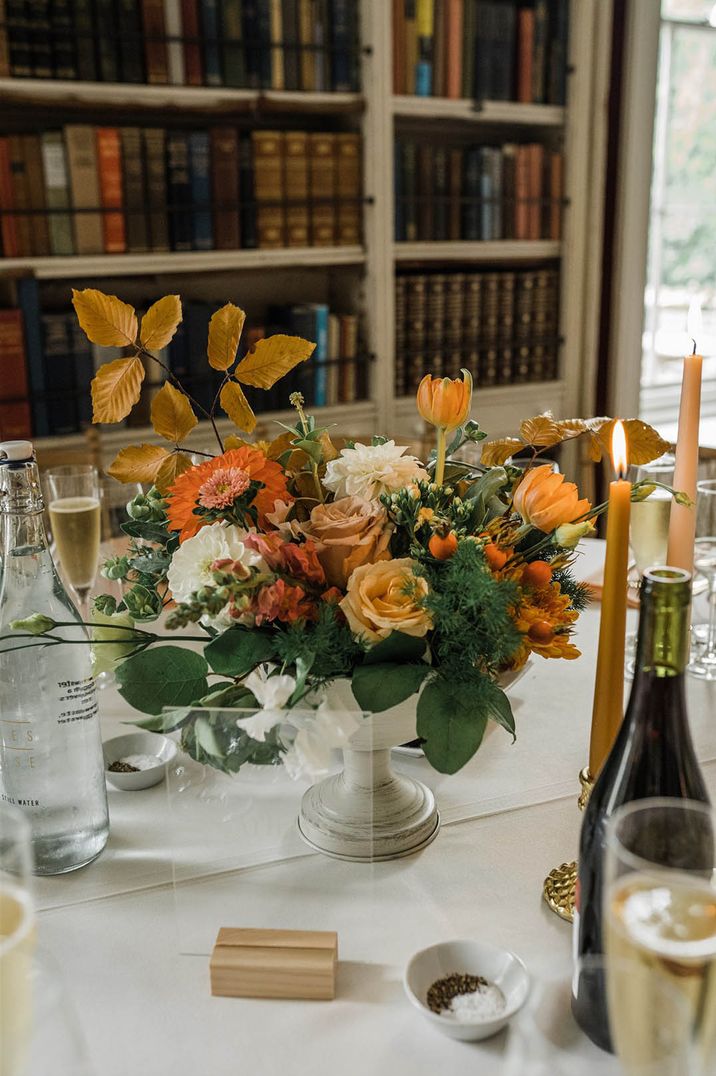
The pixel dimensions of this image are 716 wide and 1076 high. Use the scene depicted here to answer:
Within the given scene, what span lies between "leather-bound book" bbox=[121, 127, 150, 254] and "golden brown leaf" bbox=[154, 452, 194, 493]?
1.64 metres

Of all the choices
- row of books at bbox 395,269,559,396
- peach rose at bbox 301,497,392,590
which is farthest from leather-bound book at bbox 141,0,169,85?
peach rose at bbox 301,497,392,590

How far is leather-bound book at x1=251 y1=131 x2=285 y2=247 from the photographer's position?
2.34m

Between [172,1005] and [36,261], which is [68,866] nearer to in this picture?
[172,1005]

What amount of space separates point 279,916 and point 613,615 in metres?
0.30

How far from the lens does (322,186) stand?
243cm

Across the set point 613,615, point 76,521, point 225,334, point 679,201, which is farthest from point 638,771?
point 679,201

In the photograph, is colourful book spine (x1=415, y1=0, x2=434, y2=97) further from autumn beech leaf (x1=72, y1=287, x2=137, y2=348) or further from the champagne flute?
the champagne flute

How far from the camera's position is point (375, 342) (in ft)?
8.46

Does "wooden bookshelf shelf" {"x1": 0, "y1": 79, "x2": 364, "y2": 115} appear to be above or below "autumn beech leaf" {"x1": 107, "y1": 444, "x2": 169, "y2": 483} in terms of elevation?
above

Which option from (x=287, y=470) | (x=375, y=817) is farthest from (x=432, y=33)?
(x=375, y=817)

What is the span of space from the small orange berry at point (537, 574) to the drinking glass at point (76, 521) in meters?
0.67

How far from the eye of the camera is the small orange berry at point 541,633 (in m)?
0.66

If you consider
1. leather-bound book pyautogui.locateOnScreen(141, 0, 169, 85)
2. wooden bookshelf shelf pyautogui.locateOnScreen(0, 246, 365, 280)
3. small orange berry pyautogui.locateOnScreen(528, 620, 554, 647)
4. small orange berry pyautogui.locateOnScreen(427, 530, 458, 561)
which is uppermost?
leather-bound book pyautogui.locateOnScreen(141, 0, 169, 85)

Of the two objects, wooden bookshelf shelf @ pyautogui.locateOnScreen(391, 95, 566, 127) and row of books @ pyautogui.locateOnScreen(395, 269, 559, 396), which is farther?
row of books @ pyautogui.locateOnScreen(395, 269, 559, 396)
